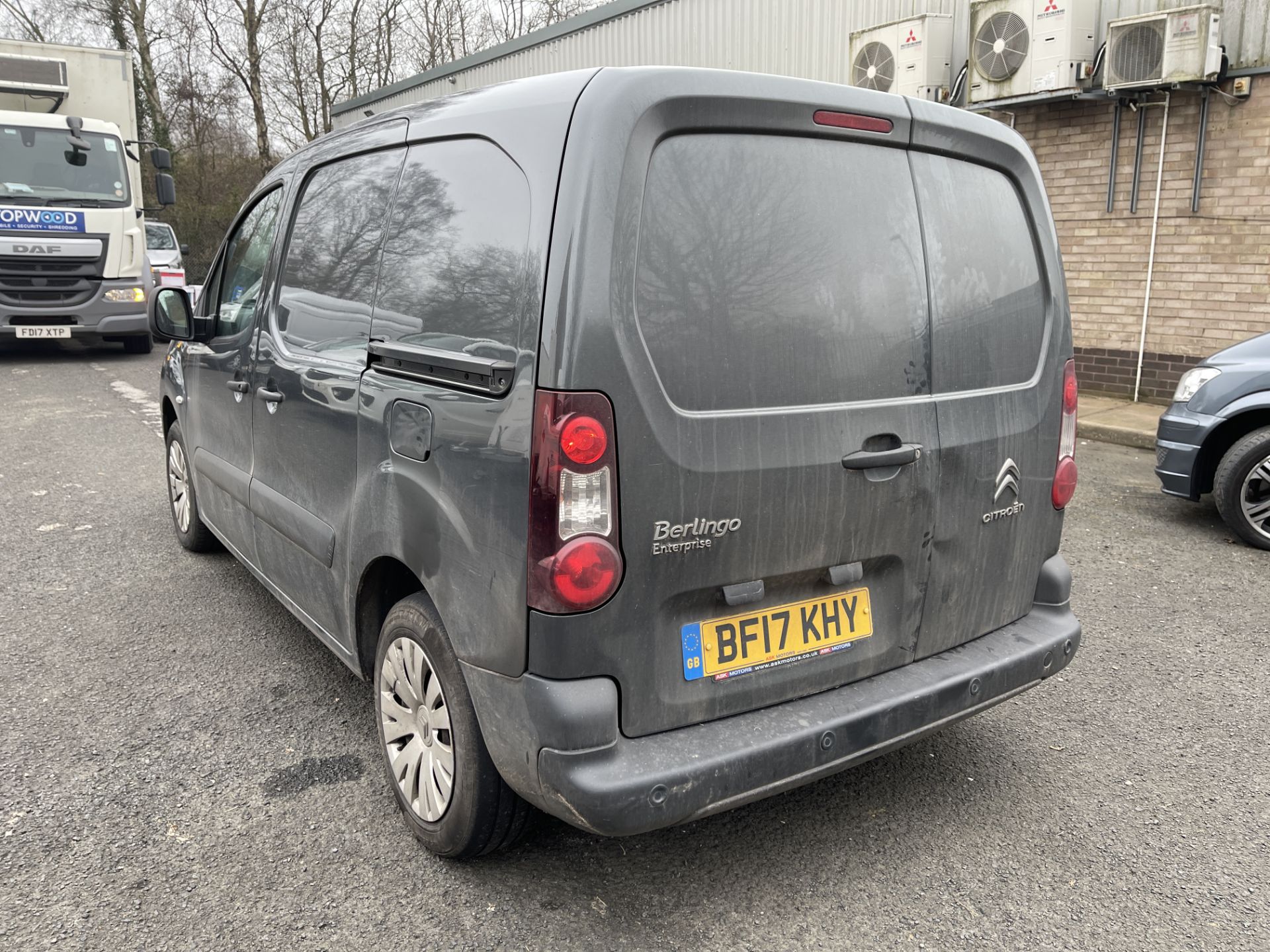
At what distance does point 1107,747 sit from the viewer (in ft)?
10.7

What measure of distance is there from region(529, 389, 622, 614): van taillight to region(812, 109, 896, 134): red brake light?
0.89 metres

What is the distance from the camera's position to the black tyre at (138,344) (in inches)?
564

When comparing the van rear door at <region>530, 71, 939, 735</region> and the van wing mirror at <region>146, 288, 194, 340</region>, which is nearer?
the van rear door at <region>530, 71, 939, 735</region>

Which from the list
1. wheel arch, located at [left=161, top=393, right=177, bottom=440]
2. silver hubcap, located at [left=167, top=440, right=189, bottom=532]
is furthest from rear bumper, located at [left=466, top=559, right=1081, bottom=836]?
wheel arch, located at [left=161, top=393, right=177, bottom=440]

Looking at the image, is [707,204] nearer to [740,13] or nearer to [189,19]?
[740,13]

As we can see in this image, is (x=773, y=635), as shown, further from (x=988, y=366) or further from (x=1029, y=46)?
(x=1029, y=46)

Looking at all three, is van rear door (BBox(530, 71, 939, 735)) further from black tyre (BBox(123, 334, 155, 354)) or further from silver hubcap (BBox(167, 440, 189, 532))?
black tyre (BBox(123, 334, 155, 354))

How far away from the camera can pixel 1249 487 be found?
17.8 feet

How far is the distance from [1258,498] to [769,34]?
9279 mm

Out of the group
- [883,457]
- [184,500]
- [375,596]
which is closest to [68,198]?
[184,500]

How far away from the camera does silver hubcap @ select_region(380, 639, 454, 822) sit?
2545 millimetres

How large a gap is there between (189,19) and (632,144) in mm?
30329

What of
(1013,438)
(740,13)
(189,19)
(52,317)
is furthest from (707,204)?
(189,19)

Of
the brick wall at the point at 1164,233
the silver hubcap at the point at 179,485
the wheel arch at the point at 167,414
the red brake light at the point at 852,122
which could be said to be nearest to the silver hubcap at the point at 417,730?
the red brake light at the point at 852,122
